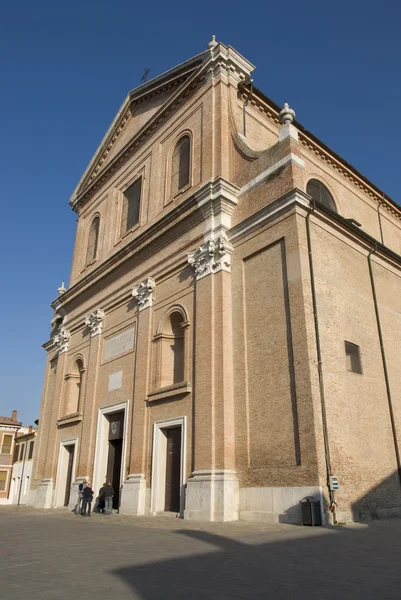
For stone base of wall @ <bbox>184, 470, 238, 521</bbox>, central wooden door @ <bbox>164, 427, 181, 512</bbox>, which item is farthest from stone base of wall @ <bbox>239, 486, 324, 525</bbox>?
central wooden door @ <bbox>164, 427, 181, 512</bbox>

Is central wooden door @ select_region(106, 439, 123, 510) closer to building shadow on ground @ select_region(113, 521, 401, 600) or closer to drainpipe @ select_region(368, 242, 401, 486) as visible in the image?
drainpipe @ select_region(368, 242, 401, 486)

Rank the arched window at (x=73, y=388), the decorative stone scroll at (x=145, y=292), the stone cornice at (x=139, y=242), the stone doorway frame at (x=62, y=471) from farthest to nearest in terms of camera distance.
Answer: the arched window at (x=73, y=388), the stone doorway frame at (x=62, y=471), the decorative stone scroll at (x=145, y=292), the stone cornice at (x=139, y=242)

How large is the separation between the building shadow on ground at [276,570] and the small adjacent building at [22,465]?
33812 mm

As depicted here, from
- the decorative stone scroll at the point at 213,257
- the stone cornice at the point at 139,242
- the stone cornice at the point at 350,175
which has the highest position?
the stone cornice at the point at 350,175

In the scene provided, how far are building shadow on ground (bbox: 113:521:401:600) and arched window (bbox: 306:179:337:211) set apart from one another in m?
12.8

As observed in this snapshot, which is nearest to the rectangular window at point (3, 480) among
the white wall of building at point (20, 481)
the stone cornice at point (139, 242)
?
the white wall of building at point (20, 481)

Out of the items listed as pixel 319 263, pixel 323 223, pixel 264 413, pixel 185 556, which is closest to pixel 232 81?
pixel 323 223

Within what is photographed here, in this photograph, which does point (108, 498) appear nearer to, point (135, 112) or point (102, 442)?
point (102, 442)

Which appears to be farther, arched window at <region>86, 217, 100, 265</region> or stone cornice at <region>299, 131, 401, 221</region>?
arched window at <region>86, 217, 100, 265</region>

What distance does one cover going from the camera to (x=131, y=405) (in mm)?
16781

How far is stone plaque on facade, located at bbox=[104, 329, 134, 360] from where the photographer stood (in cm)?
1798

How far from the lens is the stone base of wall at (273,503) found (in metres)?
10.3

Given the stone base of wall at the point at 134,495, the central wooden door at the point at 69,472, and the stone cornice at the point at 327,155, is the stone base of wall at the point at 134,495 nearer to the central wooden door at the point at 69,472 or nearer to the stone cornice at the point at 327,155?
the central wooden door at the point at 69,472

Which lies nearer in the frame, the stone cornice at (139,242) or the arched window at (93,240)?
the stone cornice at (139,242)
